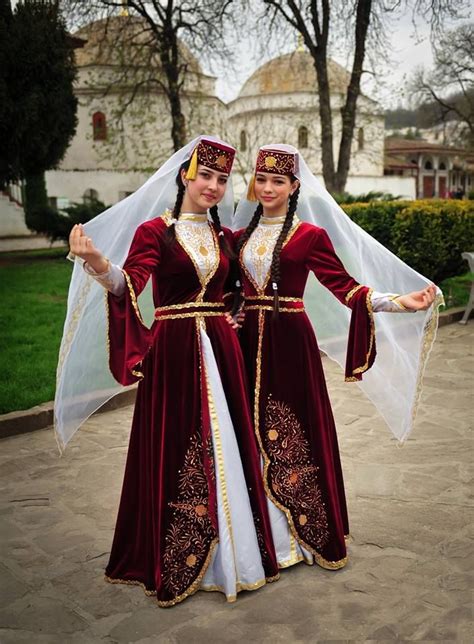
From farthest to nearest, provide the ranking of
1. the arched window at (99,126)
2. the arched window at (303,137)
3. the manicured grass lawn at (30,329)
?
the arched window at (303,137), the arched window at (99,126), the manicured grass lawn at (30,329)

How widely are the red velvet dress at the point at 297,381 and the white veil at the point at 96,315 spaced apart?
0.51 meters

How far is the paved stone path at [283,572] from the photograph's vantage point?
107 inches

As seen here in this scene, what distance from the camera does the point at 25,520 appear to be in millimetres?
3746

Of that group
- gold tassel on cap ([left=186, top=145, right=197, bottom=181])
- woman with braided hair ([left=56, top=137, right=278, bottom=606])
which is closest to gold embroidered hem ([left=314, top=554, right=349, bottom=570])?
woman with braided hair ([left=56, top=137, right=278, bottom=606])

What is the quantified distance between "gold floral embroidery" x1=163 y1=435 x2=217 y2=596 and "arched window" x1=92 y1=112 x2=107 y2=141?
31.8 m

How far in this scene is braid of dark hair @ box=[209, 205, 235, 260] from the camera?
10.1 feet

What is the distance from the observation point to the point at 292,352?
10.3ft

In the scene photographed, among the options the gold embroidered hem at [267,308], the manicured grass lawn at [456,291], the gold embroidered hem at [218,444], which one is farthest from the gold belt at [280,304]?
the manicured grass lawn at [456,291]

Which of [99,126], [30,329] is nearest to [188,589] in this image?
[30,329]

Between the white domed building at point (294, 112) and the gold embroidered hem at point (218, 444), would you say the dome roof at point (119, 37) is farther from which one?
the gold embroidered hem at point (218, 444)

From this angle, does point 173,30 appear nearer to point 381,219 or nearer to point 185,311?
point 381,219

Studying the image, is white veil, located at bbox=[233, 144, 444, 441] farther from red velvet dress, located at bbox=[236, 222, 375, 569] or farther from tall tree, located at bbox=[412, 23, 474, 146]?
tall tree, located at bbox=[412, 23, 474, 146]

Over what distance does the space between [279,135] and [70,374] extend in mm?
34966

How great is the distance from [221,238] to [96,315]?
71 cm
